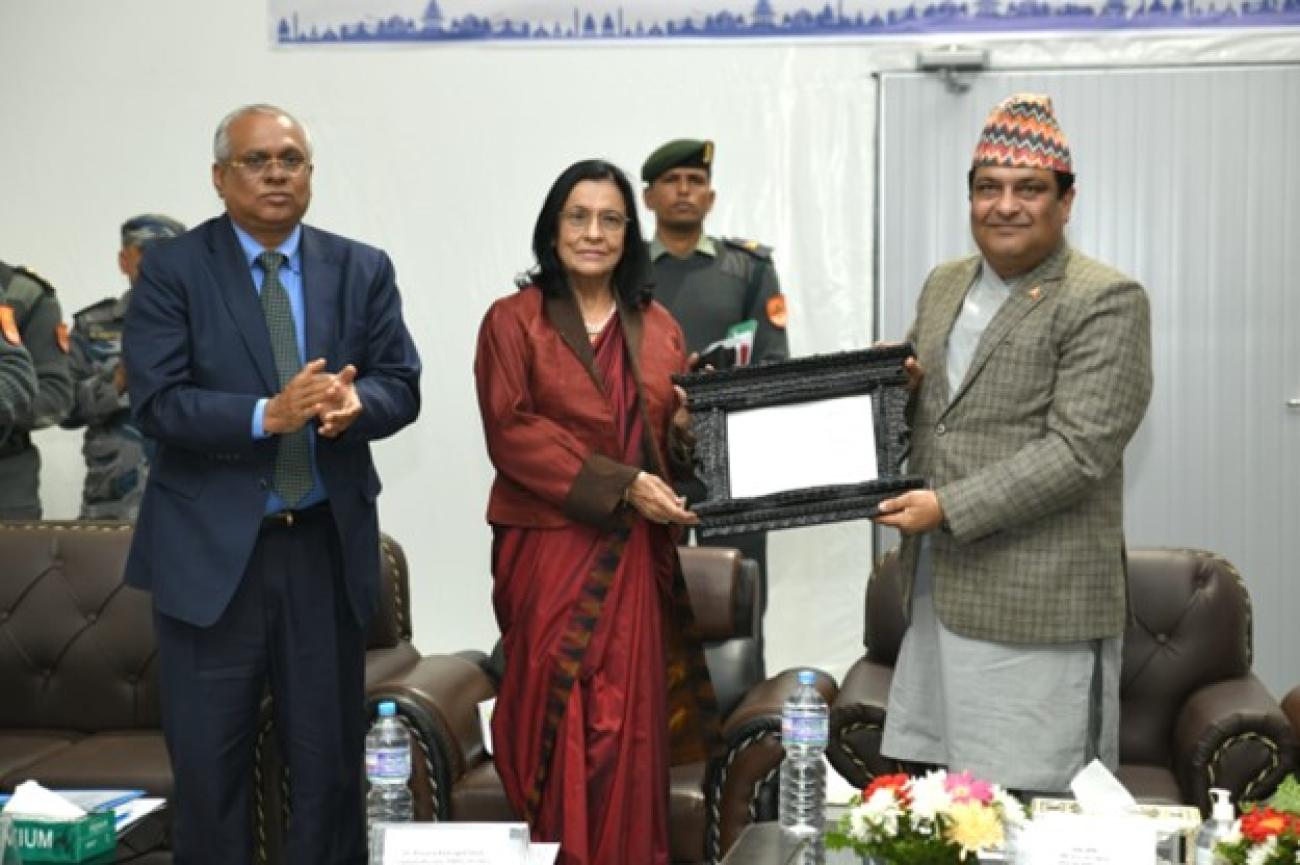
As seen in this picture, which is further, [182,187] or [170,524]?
[182,187]

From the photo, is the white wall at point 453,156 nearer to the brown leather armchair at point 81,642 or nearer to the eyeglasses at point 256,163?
the brown leather armchair at point 81,642

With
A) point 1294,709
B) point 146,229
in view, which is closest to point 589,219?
point 1294,709

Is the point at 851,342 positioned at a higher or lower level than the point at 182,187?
lower

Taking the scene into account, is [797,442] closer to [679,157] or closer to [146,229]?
[679,157]

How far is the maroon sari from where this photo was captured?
3207mm

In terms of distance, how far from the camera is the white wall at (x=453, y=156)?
5594 millimetres

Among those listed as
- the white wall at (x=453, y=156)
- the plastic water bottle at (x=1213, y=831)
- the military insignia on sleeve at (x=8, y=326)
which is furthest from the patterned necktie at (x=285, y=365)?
Answer: the white wall at (x=453, y=156)

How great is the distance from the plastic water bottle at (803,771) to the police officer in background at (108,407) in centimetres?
305

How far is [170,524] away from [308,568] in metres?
0.27

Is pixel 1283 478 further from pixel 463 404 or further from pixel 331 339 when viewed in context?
pixel 331 339

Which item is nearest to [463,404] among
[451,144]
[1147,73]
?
[451,144]

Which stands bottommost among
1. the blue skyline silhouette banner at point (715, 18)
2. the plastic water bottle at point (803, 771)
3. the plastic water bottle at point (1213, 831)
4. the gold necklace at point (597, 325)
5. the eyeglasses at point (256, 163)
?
the plastic water bottle at point (803, 771)

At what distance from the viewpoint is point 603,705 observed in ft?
10.6

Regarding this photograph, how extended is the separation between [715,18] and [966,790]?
12.7ft
